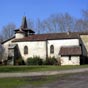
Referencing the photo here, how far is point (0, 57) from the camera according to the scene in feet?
231

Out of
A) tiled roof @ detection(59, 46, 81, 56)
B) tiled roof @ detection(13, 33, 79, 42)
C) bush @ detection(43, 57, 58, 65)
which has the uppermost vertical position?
tiled roof @ detection(13, 33, 79, 42)

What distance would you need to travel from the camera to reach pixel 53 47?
212 feet

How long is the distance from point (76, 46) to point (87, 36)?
21.3 ft

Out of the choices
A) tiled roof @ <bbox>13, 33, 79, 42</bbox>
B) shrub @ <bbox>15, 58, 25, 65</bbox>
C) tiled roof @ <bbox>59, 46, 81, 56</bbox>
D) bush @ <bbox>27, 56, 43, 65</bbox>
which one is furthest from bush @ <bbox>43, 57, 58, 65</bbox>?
shrub @ <bbox>15, 58, 25, 65</bbox>

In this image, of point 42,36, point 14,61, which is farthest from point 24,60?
point 42,36

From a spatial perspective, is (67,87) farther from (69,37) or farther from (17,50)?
(17,50)

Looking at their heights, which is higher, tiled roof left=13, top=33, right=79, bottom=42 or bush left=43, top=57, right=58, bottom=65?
tiled roof left=13, top=33, right=79, bottom=42

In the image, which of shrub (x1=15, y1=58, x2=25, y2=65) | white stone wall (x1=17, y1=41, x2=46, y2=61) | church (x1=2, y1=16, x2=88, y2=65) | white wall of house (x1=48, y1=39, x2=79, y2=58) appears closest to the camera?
church (x1=2, y1=16, x2=88, y2=65)

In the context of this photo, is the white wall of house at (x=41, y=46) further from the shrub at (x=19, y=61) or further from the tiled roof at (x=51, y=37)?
the shrub at (x=19, y=61)

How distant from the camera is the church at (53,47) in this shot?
2397 inches

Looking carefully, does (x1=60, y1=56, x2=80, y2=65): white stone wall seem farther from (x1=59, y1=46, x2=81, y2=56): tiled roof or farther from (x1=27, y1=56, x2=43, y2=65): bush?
(x1=27, y1=56, x2=43, y2=65): bush

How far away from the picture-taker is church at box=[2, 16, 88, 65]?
60.9 m

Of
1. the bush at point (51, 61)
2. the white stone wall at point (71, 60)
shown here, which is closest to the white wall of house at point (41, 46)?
the bush at point (51, 61)

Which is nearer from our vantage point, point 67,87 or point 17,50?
point 67,87
